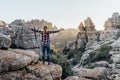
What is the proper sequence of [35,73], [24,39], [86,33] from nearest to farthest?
1. [35,73]
2. [24,39]
3. [86,33]

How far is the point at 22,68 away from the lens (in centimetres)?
2495

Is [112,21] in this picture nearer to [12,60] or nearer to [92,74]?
[92,74]

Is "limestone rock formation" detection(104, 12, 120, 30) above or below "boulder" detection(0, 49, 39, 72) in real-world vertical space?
above

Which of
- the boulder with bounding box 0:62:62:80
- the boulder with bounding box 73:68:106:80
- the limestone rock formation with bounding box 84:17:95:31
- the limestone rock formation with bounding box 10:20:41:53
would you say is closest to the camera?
the boulder with bounding box 0:62:62:80

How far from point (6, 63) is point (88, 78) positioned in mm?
12533

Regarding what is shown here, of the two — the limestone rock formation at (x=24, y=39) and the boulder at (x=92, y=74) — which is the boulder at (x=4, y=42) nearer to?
the boulder at (x=92, y=74)

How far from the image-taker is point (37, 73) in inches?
974

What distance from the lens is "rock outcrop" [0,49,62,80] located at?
24000 millimetres

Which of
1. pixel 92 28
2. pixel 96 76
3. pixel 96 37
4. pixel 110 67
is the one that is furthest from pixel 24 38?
pixel 92 28

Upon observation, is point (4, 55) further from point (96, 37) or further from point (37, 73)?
point (96, 37)

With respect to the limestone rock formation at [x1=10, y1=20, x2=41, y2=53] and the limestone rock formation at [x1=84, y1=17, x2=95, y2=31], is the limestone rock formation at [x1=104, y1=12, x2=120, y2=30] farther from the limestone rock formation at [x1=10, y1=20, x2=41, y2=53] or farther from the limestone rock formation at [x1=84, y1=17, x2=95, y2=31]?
the limestone rock formation at [x1=10, y1=20, x2=41, y2=53]

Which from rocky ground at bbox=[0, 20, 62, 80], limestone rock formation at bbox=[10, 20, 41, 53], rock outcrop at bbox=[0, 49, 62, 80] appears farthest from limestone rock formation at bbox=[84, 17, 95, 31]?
rock outcrop at bbox=[0, 49, 62, 80]

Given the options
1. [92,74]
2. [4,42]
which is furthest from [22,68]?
[92,74]

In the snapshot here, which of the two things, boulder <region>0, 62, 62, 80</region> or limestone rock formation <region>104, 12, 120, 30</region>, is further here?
limestone rock formation <region>104, 12, 120, 30</region>
